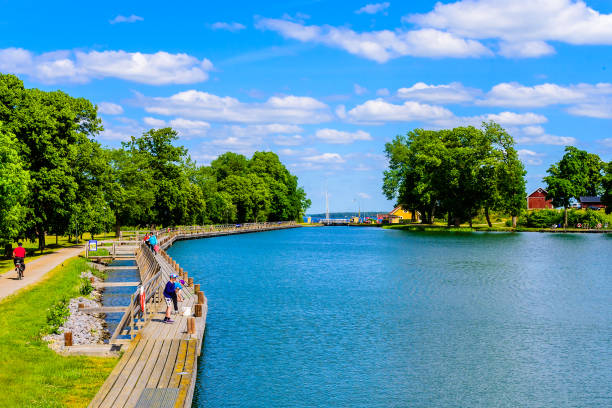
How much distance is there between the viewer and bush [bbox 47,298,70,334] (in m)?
25.1

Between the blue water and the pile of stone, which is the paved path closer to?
the pile of stone

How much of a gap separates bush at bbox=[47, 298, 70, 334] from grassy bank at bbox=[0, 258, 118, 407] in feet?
0.87

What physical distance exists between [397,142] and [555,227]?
4501 centimetres

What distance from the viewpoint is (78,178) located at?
59469 mm

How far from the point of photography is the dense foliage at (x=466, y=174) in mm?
113731

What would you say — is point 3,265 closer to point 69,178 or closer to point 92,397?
point 69,178

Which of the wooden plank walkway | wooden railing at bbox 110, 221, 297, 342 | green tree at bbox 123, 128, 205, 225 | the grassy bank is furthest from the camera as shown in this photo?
green tree at bbox 123, 128, 205, 225

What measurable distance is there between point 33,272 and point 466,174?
91.0 m

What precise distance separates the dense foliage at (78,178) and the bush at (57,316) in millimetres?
12251

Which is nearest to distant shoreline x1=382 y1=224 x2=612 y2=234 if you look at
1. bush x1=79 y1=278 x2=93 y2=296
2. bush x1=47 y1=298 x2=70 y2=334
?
bush x1=79 y1=278 x2=93 y2=296

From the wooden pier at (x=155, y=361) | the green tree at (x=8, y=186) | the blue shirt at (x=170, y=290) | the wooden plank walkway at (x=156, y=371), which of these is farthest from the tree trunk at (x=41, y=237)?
the wooden plank walkway at (x=156, y=371)

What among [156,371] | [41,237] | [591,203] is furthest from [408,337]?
[591,203]

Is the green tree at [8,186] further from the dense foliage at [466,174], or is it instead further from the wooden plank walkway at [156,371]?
the dense foliage at [466,174]

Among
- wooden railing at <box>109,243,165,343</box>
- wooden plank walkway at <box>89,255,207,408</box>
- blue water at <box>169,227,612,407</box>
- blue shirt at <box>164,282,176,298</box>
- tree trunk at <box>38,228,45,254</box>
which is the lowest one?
blue water at <box>169,227,612,407</box>
